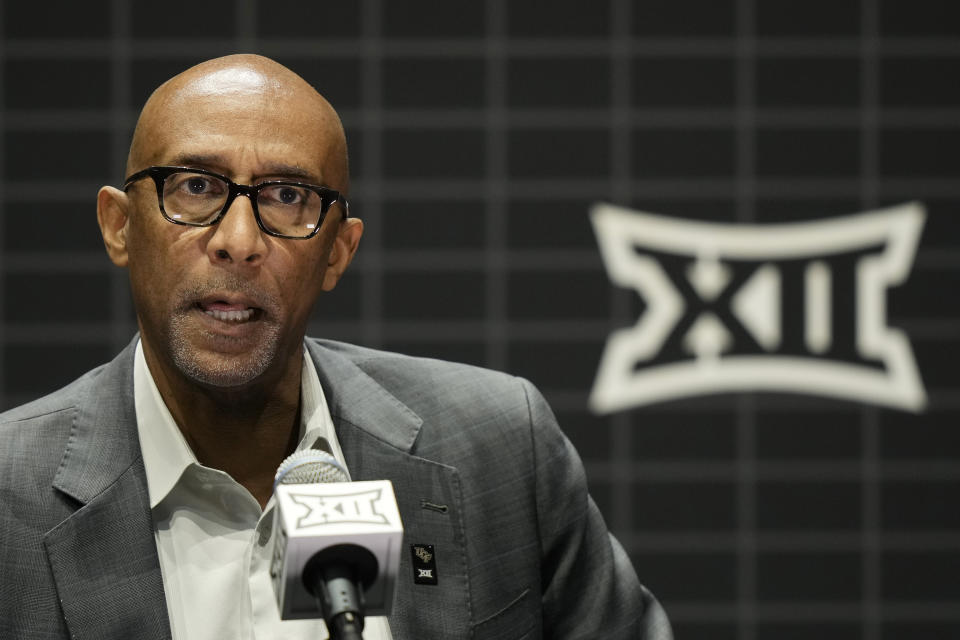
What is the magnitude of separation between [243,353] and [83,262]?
3.13 m

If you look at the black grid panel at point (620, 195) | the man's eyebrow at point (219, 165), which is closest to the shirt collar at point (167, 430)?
the man's eyebrow at point (219, 165)

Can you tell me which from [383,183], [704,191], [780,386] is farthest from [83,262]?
[780,386]

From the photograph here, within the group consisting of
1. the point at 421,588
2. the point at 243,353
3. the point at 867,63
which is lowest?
the point at 421,588

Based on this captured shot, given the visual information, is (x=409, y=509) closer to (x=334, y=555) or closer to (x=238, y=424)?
(x=238, y=424)

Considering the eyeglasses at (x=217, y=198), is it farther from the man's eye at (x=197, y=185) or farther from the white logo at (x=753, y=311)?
the white logo at (x=753, y=311)

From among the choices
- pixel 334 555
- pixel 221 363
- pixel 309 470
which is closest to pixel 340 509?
pixel 334 555

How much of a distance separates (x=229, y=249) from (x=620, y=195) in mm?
3103

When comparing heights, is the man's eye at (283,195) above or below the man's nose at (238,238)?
above

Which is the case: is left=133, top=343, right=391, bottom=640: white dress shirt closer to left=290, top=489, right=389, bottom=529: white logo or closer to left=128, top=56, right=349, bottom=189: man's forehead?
left=128, top=56, right=349, bottom=189: man's forehead

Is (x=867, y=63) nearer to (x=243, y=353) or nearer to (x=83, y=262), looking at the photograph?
(x=83, y=262)

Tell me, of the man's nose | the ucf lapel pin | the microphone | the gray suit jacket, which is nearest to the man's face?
the man's nose

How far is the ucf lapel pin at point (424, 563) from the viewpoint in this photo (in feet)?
5.94

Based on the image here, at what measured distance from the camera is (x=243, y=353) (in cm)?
165

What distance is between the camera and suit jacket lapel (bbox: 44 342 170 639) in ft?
5.38
